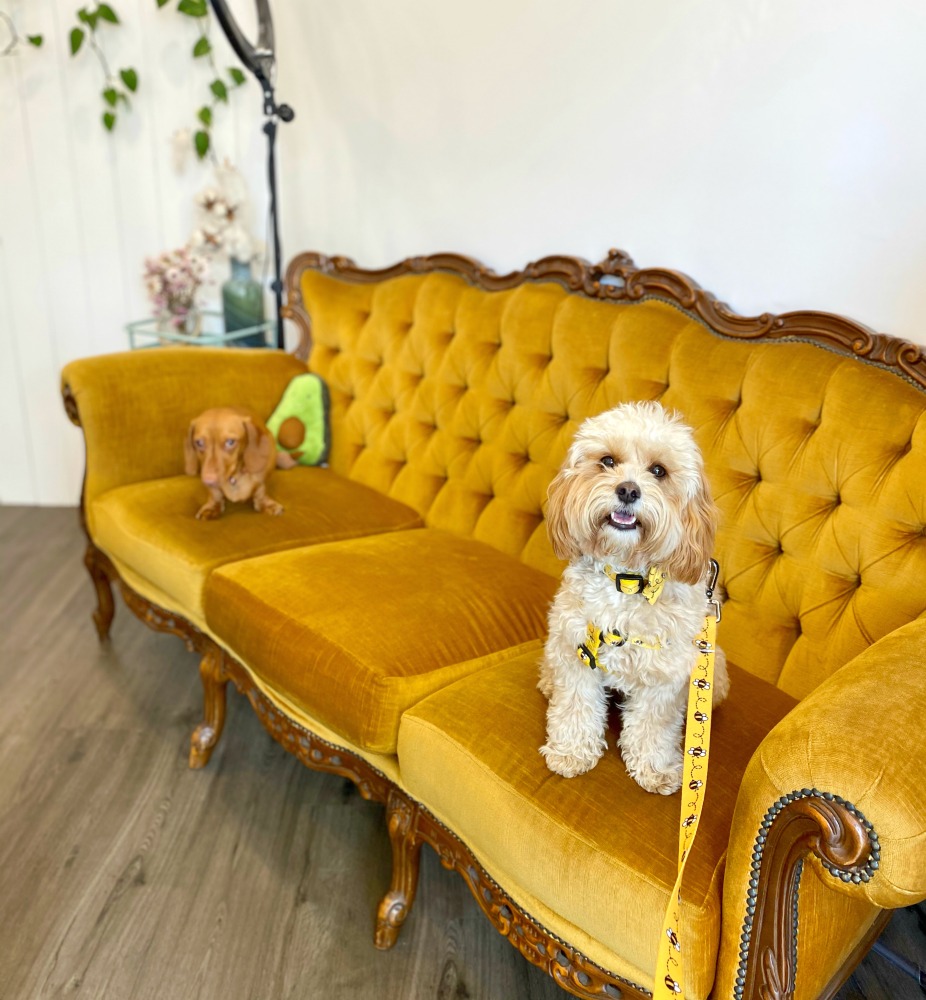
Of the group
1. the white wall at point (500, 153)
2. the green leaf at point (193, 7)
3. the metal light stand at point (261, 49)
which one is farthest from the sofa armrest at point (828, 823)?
the green leaf at point (193, 7)

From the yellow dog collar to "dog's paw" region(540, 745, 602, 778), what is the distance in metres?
0.25

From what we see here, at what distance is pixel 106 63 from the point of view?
3.30m

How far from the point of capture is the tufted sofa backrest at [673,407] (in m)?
1.54

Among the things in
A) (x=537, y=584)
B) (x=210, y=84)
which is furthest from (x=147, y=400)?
(x=210, y=84)

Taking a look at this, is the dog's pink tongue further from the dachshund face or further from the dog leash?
the dachshund face

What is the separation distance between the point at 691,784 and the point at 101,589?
2.04 m

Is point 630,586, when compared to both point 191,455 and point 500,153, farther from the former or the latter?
point 500,153

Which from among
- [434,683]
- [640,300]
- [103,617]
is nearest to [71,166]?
[103,617]

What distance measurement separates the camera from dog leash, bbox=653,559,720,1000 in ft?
3.45

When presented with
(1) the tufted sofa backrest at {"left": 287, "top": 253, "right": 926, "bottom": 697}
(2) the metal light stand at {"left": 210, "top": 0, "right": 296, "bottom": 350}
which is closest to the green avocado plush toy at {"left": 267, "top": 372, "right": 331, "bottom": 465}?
(1) the tufted sofa backrest at {"left": 287, "top": 253, "right": 926, "bottom": 697}

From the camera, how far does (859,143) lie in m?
1.74

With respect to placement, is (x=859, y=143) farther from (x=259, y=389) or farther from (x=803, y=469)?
(x=259, y=389)

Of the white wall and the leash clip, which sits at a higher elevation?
the white wall

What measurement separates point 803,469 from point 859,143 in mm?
697
